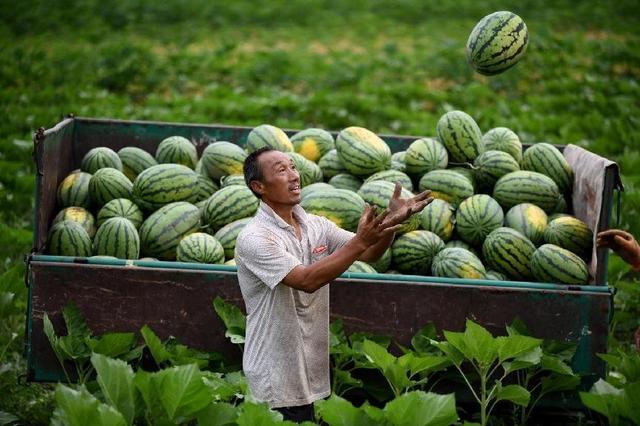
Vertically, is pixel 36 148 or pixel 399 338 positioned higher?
pixel 36 148

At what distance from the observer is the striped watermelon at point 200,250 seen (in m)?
5.03

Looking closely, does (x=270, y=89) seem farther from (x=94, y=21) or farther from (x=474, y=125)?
(x=474, y=125)

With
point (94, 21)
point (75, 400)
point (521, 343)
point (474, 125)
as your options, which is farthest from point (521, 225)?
point (94, 21)

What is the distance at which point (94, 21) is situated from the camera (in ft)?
57.7

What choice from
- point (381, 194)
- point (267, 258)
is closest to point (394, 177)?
point (381, 194)

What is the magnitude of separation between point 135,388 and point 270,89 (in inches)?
387

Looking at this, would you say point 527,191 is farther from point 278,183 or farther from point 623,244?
point 278,183

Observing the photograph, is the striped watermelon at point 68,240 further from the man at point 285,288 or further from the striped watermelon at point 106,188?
the man at point 285,288

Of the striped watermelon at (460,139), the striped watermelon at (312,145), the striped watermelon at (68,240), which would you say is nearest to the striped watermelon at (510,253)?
the striped watermelon at (460,139)

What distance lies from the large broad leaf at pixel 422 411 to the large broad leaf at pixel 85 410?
926 mm

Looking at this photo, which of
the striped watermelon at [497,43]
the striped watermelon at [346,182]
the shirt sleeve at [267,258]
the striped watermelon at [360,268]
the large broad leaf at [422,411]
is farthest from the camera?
the striped watermelon at [346,182]

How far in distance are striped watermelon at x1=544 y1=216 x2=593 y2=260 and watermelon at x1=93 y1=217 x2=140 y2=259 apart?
2302 mm

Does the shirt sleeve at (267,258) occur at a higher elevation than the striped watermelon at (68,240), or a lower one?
higher

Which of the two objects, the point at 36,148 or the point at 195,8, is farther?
the point at 195,8
